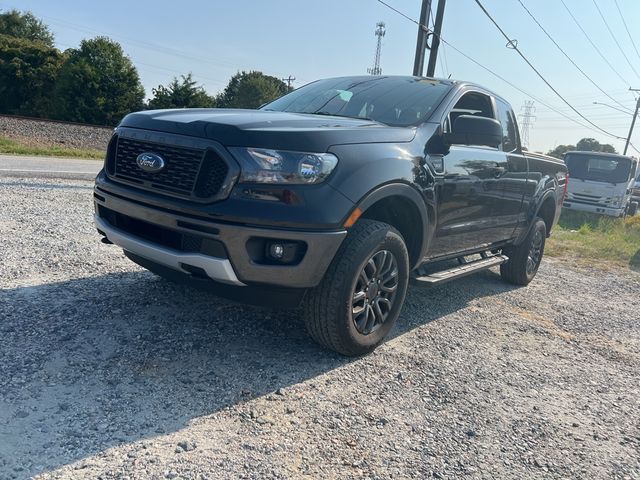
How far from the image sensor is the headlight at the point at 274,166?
2943mm

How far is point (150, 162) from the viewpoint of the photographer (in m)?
3.24

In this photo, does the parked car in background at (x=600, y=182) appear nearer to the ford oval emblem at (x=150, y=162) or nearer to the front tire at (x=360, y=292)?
the front tire at (x=360, y=292)

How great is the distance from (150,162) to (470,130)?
228cm

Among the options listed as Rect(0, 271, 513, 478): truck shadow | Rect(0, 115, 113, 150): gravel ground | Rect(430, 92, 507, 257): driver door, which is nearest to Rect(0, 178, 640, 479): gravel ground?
Rect(0, 271, 513, 478): truck shadow

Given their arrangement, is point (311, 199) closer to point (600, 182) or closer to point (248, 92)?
point (600, 182)

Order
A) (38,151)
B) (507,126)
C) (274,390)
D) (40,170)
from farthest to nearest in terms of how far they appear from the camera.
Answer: (38,151), (40,170), (507,126), (274,390)

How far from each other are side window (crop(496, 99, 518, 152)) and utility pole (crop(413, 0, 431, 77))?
28.9ft

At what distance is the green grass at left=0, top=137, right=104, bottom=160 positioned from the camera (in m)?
16.2

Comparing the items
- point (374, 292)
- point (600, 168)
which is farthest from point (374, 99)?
point (600, 168)

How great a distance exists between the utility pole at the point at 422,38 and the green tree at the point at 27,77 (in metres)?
35.2

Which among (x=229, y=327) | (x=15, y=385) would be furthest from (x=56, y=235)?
(x=15, y=385)

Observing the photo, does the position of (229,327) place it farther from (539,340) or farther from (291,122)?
(539,340)

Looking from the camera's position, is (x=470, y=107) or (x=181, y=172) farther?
(x=470, y=107)

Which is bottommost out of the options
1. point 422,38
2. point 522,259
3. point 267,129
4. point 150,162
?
point 522,259
